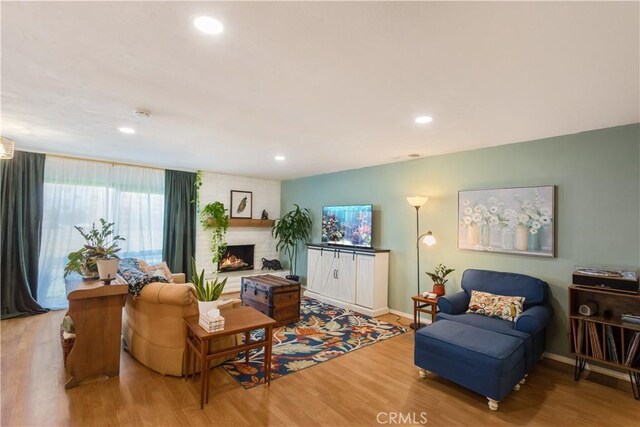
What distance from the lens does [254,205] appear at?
6.94m

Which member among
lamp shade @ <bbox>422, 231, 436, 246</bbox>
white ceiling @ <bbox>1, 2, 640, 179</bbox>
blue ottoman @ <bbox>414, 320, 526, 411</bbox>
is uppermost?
white ceiling @ <bbox>1, 2, 640, 179</bbox>

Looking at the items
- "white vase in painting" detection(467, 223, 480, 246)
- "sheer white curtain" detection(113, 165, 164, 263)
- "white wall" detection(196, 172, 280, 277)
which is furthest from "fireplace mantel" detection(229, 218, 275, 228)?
"white vase in painting" detection(467, 223, 480, 246)

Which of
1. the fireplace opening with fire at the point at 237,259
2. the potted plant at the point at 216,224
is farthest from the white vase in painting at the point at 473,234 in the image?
the fireplace opening with fire at the point at 237,259

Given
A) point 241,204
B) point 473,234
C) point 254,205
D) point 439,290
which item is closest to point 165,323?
point 439,290

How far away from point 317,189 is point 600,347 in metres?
4.76

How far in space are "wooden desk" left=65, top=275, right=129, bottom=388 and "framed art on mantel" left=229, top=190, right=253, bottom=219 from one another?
3801 mm

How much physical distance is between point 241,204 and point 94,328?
418 cm

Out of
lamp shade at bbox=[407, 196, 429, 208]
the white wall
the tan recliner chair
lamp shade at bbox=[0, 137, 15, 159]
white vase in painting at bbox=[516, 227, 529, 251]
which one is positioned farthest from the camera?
the white wall

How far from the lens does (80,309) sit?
104 inches

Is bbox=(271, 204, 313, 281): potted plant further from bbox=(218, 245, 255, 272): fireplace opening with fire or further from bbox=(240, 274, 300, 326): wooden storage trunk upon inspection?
bbox=(240, 274, 300, 326): wooden storage trunk

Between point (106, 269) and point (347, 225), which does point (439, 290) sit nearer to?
point (347, 225)

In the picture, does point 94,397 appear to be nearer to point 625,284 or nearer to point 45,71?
point 45,71

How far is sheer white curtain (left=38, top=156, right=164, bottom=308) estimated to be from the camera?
4.70 metres

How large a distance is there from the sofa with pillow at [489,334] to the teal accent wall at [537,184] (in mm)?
286
